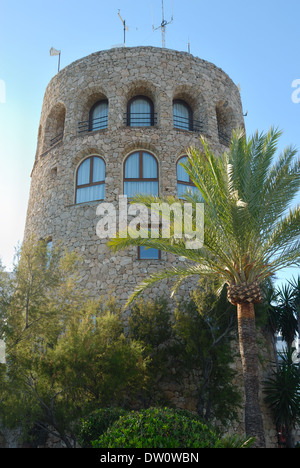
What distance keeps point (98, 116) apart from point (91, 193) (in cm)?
430

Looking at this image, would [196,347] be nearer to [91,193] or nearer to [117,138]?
[91,193]

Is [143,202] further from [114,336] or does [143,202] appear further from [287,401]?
[287,401]

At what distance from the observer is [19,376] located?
10.6 m

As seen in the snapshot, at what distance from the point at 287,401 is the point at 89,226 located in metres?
9.99

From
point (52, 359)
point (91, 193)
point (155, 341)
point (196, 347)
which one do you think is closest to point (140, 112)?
point (91, 193)

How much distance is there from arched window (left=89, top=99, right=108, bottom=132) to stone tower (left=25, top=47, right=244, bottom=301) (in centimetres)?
5

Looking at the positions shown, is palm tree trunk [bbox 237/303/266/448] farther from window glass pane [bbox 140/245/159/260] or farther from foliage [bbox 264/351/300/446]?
window glass pane [bbox 140/245/159/260]

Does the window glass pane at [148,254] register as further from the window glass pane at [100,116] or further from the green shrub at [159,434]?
the green shrub at [159,434]

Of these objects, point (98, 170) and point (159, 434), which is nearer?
point (159, 434)

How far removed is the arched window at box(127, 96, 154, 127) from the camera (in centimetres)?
2030

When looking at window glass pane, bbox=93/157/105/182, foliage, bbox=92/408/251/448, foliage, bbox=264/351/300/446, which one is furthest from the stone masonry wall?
foliage, bbox=92/408/251/448

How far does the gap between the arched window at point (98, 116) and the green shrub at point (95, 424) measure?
13761mm

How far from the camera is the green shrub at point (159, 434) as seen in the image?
24.4ft

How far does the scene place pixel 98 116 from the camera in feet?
68.6
